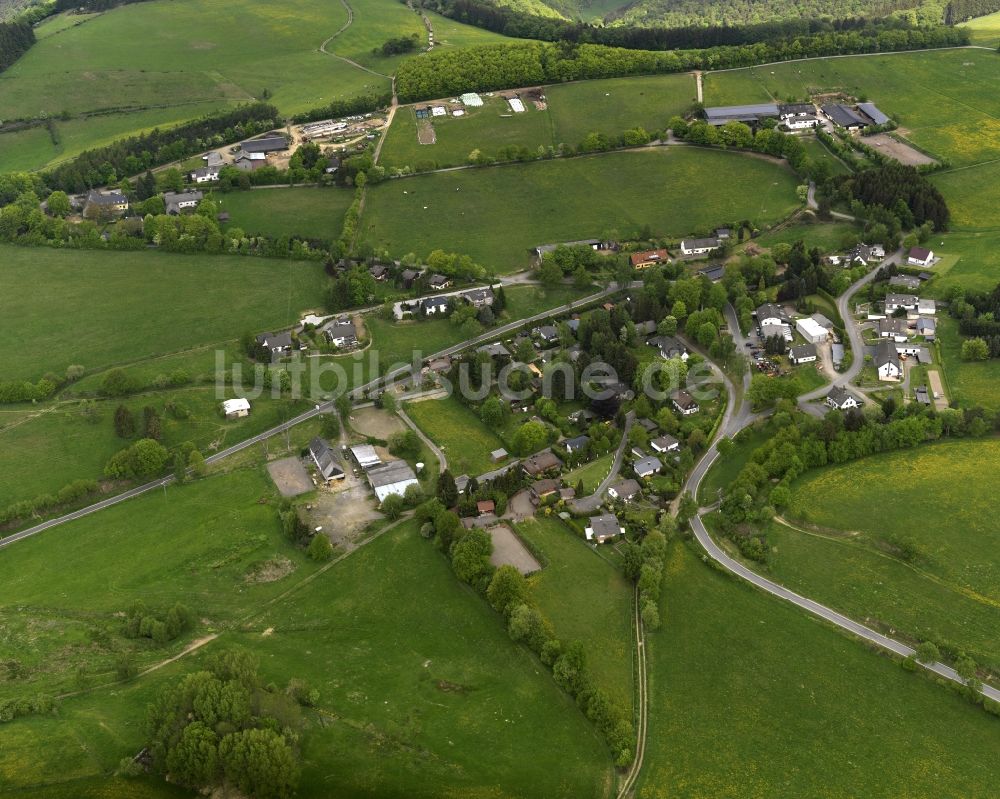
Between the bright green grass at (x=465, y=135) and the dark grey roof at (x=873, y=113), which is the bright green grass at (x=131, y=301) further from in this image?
the dark grey roof at (x=873, y=113)

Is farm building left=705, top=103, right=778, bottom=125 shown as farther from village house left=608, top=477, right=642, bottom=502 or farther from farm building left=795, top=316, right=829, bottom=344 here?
village house left=608, top=477, right=642, bottom=502

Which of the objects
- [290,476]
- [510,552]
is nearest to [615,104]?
[290,476]

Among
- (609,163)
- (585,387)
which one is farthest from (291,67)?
(585,387)

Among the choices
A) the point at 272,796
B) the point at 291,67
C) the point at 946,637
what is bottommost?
the point at 946,637

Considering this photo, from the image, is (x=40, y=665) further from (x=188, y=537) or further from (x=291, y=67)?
(x=291, y=67)

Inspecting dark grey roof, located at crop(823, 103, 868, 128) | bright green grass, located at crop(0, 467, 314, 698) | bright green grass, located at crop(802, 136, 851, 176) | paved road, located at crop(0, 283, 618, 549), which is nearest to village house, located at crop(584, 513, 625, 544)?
bright green grass, located at crop(0, 467, 314, 698)

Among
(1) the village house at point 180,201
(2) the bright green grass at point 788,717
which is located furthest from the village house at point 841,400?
(1) the village house at point 180,201
